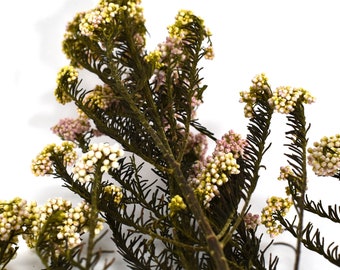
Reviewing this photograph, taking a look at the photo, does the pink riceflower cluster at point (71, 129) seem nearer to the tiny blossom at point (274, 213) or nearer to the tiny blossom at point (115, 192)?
the tiny blossom at point (115, 192)

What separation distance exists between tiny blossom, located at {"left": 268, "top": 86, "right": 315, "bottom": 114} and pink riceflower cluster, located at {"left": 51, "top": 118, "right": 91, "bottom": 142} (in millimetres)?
577

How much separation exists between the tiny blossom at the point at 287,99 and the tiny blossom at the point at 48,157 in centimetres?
54

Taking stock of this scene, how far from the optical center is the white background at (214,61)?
1544 millimetres

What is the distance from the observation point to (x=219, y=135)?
60.8 inches

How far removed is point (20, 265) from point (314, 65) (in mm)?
1221

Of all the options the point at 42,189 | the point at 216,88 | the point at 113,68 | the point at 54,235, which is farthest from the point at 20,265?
the point at 216,88

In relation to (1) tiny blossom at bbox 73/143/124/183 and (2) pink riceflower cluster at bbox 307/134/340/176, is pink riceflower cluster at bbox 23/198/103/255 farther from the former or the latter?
(2) pink riceflower cluster at bbox 307/134/340/176

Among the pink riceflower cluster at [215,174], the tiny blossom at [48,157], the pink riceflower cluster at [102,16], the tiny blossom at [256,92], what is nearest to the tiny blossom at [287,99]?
the tiny blossom at [256,92]

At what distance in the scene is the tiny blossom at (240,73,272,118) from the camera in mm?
1145

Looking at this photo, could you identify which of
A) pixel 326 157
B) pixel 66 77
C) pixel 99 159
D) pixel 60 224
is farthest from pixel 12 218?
pixel 326 157

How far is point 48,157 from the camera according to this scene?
1134 millimetres

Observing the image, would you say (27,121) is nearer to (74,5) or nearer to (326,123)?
(74,5)

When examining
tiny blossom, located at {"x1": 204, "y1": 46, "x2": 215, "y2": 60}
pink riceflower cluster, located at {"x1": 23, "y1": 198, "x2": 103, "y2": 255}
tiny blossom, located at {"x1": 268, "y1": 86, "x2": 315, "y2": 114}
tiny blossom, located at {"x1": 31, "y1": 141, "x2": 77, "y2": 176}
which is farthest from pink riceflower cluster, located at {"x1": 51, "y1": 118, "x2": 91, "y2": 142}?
tiny blossom, located at {"x1": 268, "y1": 86, "x2": 315, "y2": 114}

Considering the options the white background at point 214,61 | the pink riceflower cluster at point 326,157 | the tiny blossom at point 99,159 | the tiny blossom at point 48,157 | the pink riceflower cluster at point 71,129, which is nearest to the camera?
the tiny blossom at point 99,159
